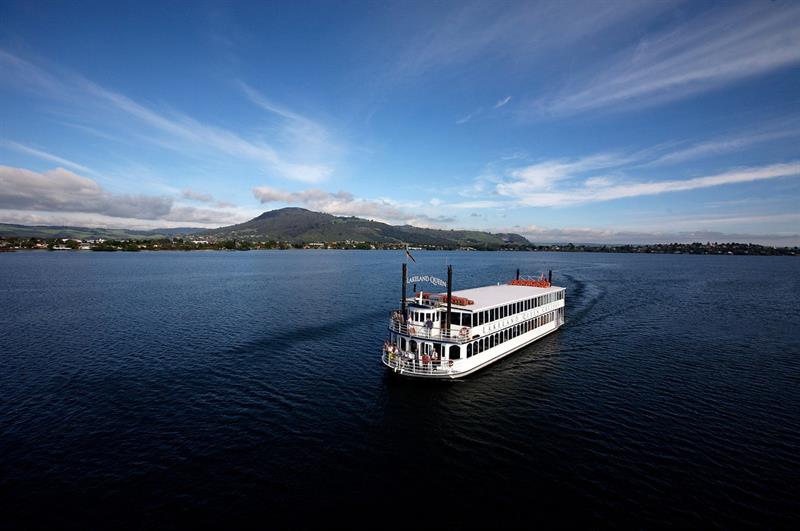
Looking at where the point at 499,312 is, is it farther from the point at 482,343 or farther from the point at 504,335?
the point at 482,343

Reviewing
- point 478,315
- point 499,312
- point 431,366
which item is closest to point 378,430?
point 431,366

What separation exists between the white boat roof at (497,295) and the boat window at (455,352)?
4457mm

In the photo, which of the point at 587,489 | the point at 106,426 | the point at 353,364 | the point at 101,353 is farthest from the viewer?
the point at 101,353

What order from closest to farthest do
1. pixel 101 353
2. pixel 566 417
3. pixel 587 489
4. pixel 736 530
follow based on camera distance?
pixel 736 530 → pixel 587 489 → pixel 566 417 → pixel 101 353

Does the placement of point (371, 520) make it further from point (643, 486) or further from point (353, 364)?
point (353, 364)

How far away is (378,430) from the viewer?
32.2 m

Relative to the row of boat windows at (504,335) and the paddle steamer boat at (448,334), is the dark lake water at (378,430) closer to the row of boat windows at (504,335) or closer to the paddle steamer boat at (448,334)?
the paddle steamer boat at (448,334)

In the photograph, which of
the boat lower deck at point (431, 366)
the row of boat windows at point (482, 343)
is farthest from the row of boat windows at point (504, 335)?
the boat lower deck at point (431, 366)

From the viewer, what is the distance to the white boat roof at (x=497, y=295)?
45.3 metres

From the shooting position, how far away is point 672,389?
4081cm

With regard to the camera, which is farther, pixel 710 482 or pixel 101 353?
pixel 101 353

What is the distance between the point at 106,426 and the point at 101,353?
79.0 ft

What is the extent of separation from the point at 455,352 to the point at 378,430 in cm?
1402

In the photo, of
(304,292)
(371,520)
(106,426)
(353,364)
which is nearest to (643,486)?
(371,520)
